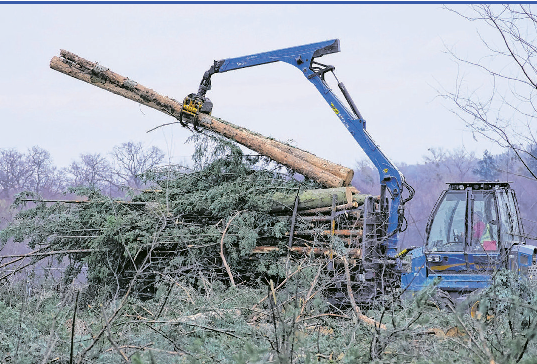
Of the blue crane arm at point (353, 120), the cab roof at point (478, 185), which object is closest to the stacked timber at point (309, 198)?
the blue crane arm at point (353, 120)

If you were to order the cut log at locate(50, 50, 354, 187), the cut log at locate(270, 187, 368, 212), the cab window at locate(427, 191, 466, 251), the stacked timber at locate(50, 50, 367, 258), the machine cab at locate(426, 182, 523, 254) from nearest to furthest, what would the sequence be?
the machine cab at locate(426, 182, 523, 254), the cab window at locate(427, 191, 466, 251), the stacked timber at locate(50, 50, 367, 258), the cut log at locate(270, 187, 368, 212), the cut log at locate(50, 50, 354, 187)

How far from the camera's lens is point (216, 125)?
9719mm

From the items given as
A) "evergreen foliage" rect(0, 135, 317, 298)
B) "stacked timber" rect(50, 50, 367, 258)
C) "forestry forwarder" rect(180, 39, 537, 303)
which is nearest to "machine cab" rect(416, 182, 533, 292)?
"forestry forwarder" rect(180, 39, 537, 303)

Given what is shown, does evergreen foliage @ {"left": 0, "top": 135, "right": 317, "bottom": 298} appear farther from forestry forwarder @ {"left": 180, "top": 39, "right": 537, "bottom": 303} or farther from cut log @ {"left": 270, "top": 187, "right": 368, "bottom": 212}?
forestry forwarder @ {"left": 180, "top": 39, "right": 537, "bottom": 303}

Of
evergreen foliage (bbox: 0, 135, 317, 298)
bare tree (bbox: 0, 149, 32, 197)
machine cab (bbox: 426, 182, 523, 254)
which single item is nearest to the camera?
machine cab (bbox: 426, 182, 523, 254)

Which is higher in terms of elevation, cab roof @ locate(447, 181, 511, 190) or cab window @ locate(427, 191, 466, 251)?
cab roof @ locate(447, 181, 511, 190)

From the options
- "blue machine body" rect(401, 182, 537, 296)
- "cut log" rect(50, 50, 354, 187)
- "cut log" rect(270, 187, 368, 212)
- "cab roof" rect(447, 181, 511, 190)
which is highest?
"cut log" rect(50, 50, 354, 187)

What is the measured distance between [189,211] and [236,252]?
1.19 m

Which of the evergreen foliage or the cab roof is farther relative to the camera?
the evergreen foliage

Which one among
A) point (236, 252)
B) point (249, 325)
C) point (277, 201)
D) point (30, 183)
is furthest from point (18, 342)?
point (30, 183)

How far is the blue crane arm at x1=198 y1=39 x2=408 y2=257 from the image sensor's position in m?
8.33

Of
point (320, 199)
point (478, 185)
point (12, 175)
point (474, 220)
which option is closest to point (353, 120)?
point (320, 199)

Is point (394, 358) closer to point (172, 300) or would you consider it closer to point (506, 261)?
point (172, 300)

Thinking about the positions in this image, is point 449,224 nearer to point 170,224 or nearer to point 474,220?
point 474,220
